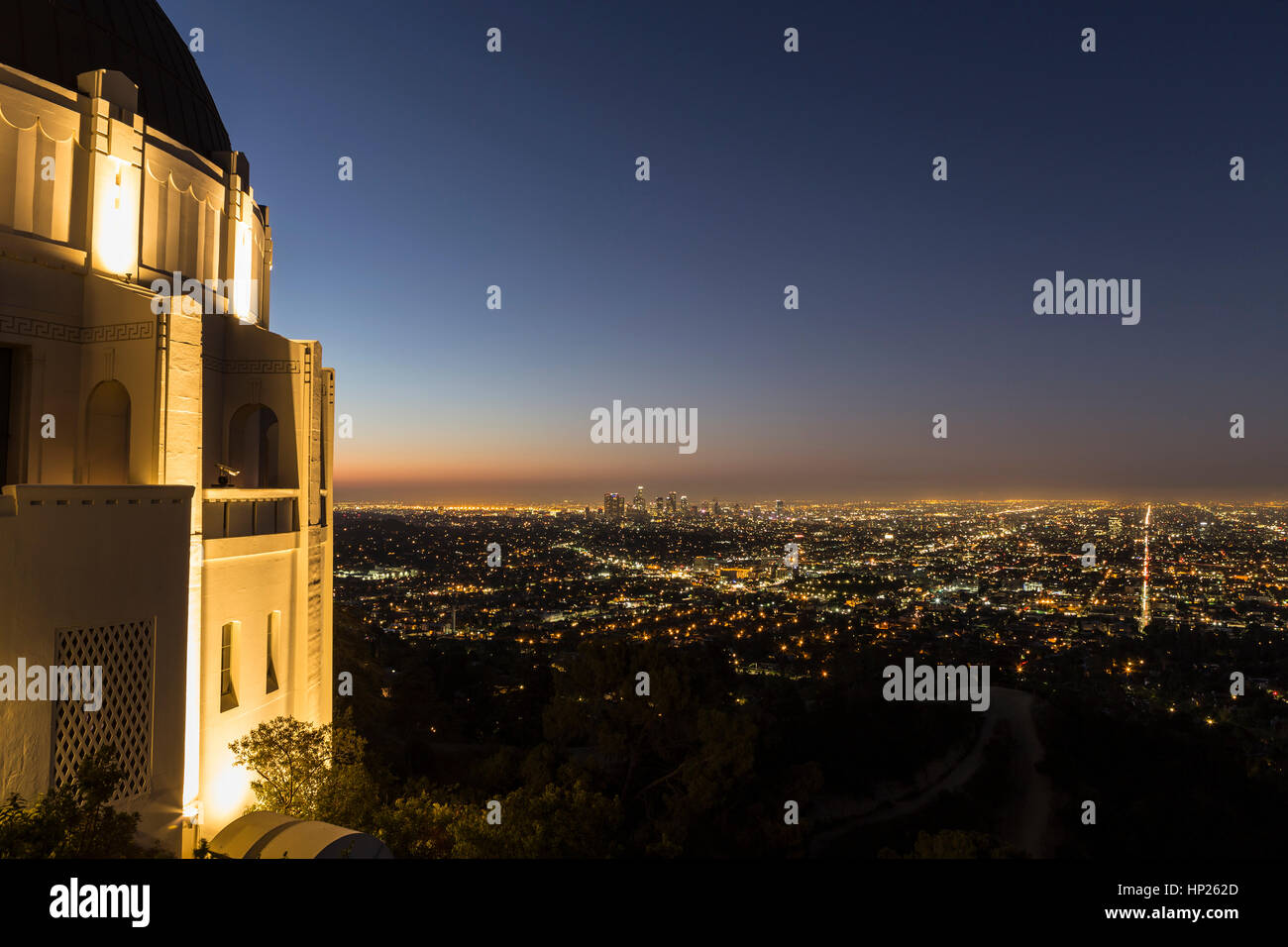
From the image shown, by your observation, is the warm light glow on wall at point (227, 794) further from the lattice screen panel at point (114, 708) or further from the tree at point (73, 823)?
the tree at point (73, 823)

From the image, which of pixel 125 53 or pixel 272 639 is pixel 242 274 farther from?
pixel 272 639

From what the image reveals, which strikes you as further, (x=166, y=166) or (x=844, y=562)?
(x=844, y=562)

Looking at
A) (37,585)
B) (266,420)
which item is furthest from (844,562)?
(37,585)

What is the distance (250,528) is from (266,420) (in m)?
4.59

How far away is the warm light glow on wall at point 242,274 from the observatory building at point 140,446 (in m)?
0.31

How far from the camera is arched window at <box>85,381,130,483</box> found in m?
12.1

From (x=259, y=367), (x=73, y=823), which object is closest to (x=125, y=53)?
(x=259, y=367)

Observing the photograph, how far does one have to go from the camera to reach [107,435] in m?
12.2

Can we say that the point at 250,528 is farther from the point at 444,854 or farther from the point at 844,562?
the point at 844,562

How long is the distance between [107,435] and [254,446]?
13.5 feet

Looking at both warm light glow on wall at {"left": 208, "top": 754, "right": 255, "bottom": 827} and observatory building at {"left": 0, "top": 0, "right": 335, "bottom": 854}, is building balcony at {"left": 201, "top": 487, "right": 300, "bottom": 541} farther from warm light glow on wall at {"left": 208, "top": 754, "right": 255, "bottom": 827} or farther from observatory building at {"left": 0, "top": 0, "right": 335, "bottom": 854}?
warm light glow on wall at {"left": 208, "top": 754, "right": 255, "bottom": 827}

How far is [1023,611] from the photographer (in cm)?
6406

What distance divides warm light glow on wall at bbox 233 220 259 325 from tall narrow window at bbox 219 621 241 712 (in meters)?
6.99
